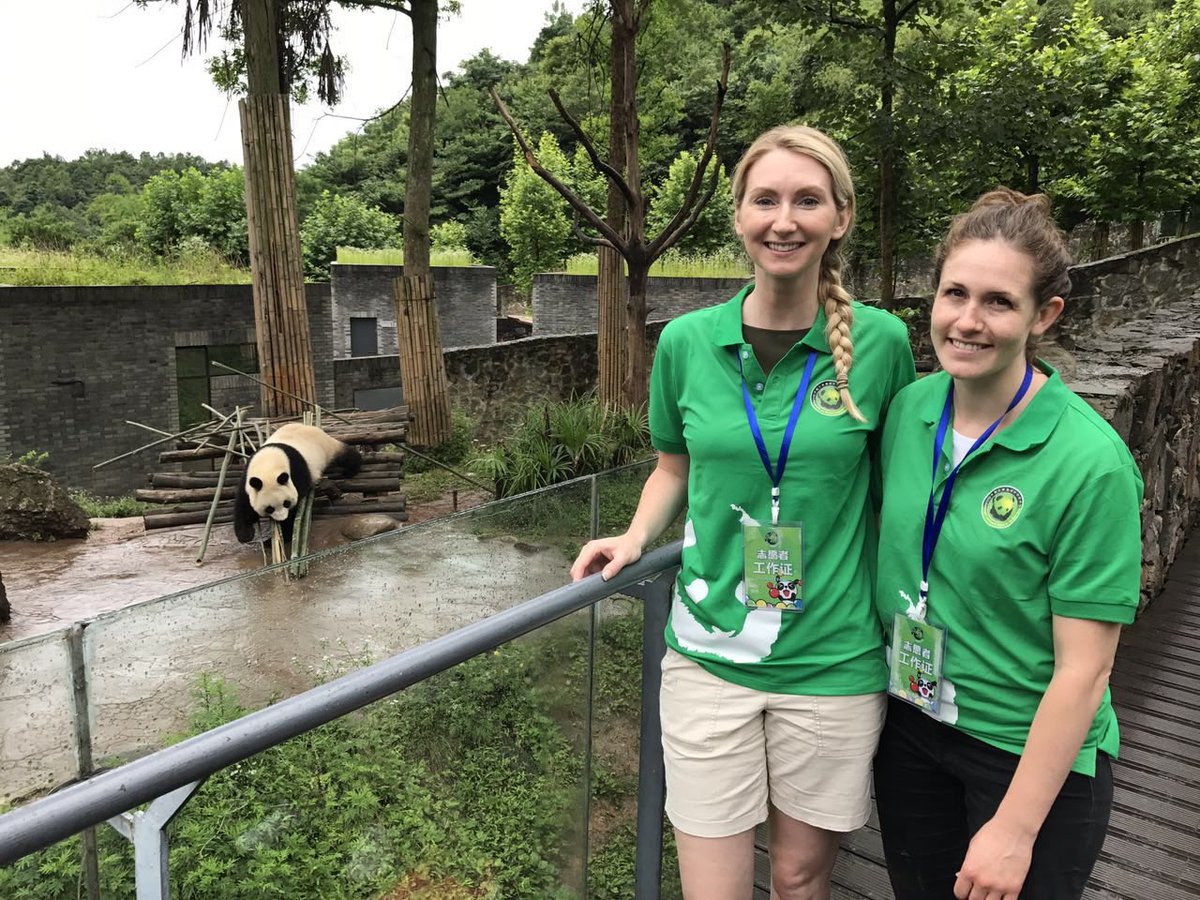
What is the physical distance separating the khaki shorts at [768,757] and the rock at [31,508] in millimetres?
8454

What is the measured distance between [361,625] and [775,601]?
148 centimetres

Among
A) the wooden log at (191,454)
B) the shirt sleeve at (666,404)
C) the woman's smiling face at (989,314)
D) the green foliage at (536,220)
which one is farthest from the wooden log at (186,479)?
the green foliage at (536,220)

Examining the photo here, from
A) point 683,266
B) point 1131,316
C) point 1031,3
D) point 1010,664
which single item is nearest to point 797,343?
point 1010,664

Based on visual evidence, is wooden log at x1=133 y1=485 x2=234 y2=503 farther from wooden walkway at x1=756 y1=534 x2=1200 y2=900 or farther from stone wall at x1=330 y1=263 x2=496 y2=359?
stone wall at x1=330 y1=263 x2=496 y2=359

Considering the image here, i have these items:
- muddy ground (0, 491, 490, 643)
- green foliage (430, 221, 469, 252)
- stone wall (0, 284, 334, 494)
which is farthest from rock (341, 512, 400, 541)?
green foliage (430, 221, 469, 252)

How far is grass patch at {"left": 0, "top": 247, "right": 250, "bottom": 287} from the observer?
43.5ft

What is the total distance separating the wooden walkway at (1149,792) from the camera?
233 centimetres

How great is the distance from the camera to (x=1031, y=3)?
14.6 meters

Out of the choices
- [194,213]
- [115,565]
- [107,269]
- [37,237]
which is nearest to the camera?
[115,565]

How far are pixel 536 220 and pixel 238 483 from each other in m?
19.8

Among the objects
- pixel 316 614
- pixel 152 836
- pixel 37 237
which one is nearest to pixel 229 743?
pixel 152 836

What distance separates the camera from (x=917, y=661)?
56.7 inches

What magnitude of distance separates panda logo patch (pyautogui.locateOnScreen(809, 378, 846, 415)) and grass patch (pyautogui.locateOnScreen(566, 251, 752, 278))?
1840 cm

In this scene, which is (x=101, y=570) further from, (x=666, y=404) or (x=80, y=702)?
(x=666, y=404)
